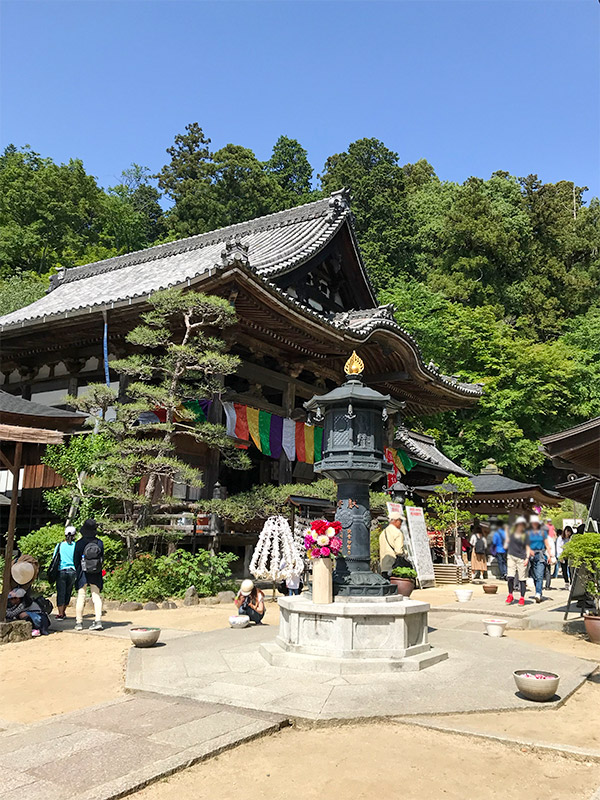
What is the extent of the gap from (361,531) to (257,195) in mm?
38534

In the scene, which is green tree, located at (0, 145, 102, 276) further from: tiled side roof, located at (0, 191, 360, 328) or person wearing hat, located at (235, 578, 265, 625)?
person wearing hat, located at (235, 578, 265, 625)

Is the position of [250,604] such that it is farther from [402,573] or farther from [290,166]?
[290,166]

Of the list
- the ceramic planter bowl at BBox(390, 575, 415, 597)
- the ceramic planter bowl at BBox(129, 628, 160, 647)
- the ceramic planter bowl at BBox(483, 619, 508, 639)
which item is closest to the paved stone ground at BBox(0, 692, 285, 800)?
the ceramic planter bowl at BBox(129, 628, 160, 647)

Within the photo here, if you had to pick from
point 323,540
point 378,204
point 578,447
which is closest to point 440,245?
point 378,204

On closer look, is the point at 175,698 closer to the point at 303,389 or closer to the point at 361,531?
the point at 361,531

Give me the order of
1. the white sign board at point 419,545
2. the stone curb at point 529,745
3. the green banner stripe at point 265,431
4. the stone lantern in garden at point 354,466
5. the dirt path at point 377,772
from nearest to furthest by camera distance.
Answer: the dirt path at point 377,772, the stone curb at point 529,745, the stone lantern in garden at point 354,466, the green banner stripe at point 265,431, the white sign board at point 419,545

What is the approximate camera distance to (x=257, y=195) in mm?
42656

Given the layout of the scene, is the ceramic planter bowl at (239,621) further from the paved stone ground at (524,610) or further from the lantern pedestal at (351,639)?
the paved stone ground at (524,610)

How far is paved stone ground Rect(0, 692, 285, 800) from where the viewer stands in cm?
360

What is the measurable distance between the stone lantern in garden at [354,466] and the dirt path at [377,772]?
10.0 ft

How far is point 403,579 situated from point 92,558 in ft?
23.1

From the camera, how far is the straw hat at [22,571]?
343 inches

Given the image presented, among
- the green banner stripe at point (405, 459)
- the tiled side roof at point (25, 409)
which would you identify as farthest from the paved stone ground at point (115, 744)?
the green banner stripe at point (405, 459)

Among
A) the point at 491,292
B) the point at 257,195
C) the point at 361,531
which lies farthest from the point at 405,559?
the point at 257,195
